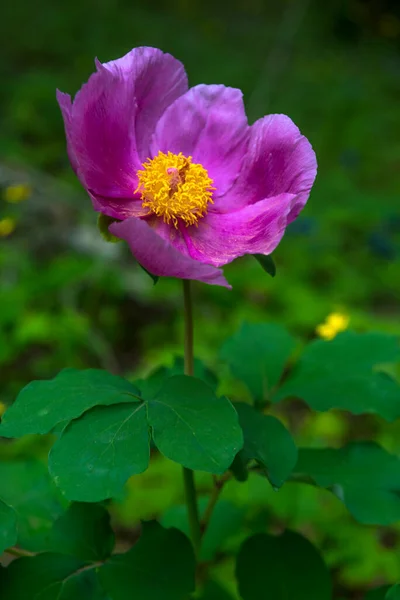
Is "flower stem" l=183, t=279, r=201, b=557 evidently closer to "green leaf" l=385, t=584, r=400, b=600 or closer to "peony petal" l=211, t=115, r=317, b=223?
"peony petal" l=211, t=115, r=317, b=223

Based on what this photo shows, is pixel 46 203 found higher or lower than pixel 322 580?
lower

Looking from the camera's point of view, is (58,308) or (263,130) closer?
(263,130)

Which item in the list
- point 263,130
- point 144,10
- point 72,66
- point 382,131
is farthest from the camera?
point 144,10

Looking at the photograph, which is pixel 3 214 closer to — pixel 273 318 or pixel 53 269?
pixel 53 269

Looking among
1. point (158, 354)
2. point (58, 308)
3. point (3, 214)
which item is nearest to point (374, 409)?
point (158, 354)

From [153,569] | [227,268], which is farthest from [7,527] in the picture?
[227,268]

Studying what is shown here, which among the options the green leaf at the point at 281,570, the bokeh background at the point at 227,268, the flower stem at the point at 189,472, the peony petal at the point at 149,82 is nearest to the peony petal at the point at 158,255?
the flower stem at the point at 189,472
